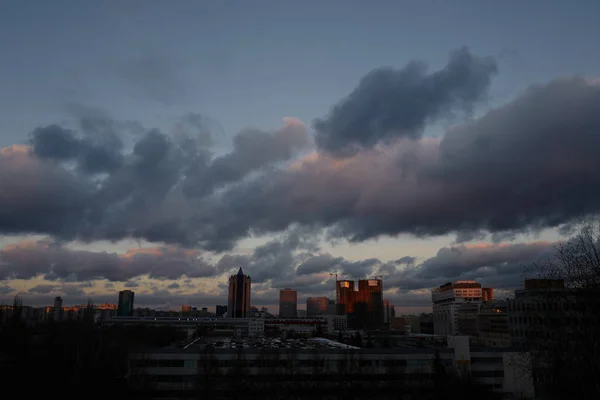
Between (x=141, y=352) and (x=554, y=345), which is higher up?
(x=554, y=345)

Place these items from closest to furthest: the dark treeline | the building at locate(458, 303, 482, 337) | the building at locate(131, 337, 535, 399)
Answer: the building at locate(131, 337, 535, 399) → the dark treeline → the building at locate(458, 303, 482, 337)

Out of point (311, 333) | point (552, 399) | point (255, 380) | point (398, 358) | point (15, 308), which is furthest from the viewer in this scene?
point (311, 333)

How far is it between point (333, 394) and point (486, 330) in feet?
359

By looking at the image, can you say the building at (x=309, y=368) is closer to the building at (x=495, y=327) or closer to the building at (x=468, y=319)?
the building at (x=495, y=327)

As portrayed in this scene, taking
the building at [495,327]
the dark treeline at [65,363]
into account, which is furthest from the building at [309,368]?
the building at [495,327]

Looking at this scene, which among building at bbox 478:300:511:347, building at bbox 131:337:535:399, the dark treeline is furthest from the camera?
building at bbox 478:300:511:347

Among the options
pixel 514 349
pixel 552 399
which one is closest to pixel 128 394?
pixel 552 399

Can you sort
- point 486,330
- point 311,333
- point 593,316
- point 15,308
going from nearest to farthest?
point 593,316 < point 15,308 < point 486,330 < point 311,333

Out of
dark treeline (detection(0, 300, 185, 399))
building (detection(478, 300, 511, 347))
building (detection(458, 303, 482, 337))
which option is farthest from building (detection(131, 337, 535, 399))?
building (detection(458, 303, 482, 337))

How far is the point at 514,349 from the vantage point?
65.2 meters

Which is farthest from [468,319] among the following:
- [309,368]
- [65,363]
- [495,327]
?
[65,363]

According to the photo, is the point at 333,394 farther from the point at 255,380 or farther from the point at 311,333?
the point at 311,333

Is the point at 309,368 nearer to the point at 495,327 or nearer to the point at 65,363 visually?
the point at 65,363

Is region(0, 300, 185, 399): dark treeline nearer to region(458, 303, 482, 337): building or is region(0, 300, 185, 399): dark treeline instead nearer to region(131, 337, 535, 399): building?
region(131, 337, 535, 399): building
